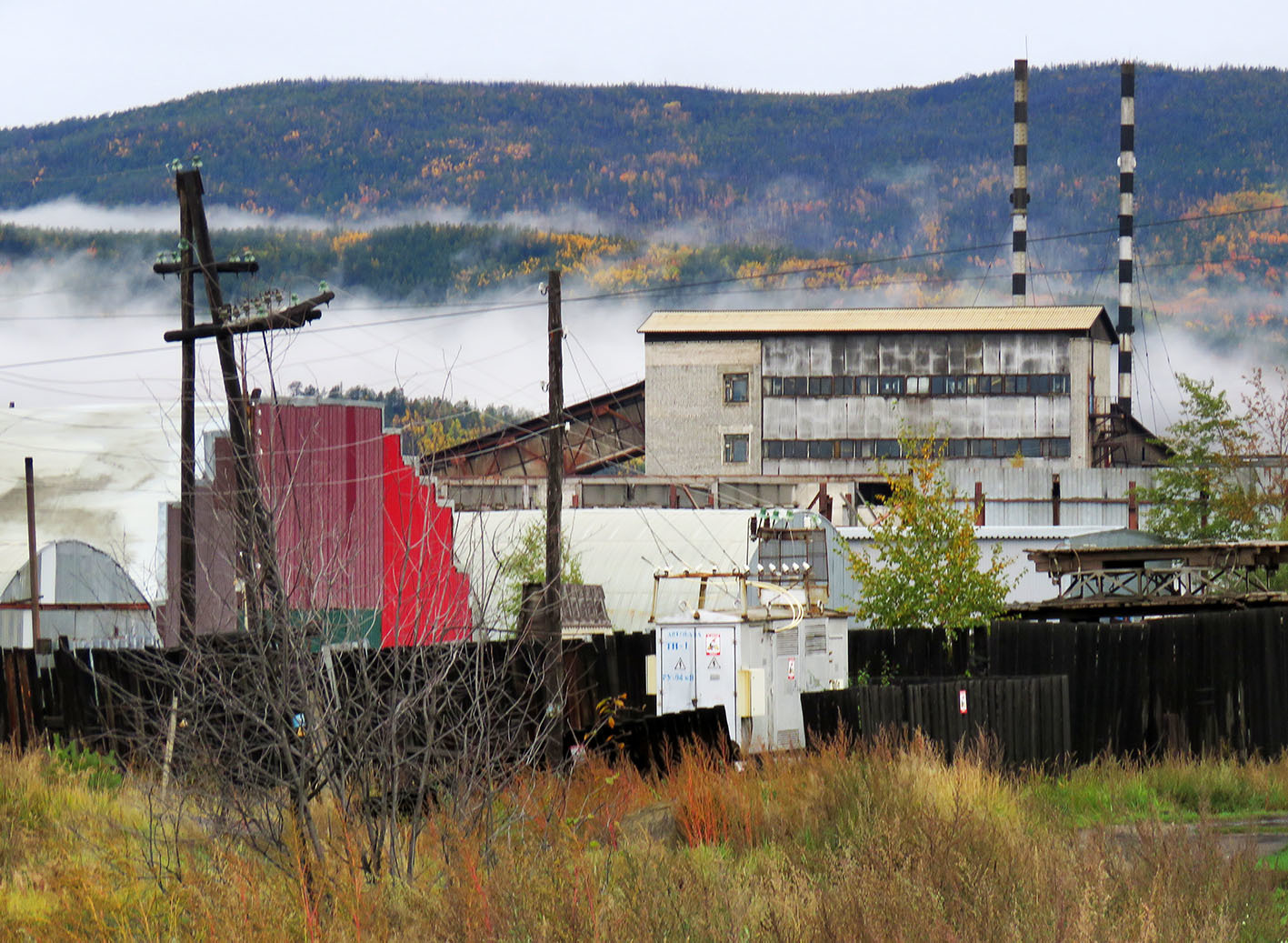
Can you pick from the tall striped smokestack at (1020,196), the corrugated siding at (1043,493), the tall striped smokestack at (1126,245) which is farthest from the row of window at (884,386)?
the tall striped smokestack at (1020,196)

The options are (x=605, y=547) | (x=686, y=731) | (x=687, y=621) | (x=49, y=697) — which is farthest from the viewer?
(x=605, y=547)

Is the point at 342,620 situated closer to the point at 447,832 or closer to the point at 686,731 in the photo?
the point at 447,832

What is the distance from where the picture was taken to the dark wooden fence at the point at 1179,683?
2312 cm

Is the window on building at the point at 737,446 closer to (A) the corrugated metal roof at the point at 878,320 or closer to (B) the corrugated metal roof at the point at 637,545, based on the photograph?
(A) the corrugated metal roof at the point at 878,320

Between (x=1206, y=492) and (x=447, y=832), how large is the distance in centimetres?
5228

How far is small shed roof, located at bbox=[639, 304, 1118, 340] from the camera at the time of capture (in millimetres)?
78625

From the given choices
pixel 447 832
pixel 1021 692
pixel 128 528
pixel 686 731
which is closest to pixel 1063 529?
pixel 128 528

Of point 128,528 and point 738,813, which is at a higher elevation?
point 128,528

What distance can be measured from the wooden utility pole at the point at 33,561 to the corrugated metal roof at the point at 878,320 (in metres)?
45.4

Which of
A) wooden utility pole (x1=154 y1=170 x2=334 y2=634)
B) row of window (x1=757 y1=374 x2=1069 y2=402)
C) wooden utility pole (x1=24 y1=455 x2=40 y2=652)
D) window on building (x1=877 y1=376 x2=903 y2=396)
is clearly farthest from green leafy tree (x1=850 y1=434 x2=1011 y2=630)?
window on building (x1=877 y1=376 x2=903 y2=396)

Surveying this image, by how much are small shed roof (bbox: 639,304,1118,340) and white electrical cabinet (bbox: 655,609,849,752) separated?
5337 centimetres

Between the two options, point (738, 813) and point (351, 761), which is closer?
point (351, 761)

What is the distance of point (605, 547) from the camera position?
52656 millimetres

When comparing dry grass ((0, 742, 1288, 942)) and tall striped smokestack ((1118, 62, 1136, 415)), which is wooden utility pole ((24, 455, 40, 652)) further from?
tall striped smokestack ((1118, 62, 1136, 415))
